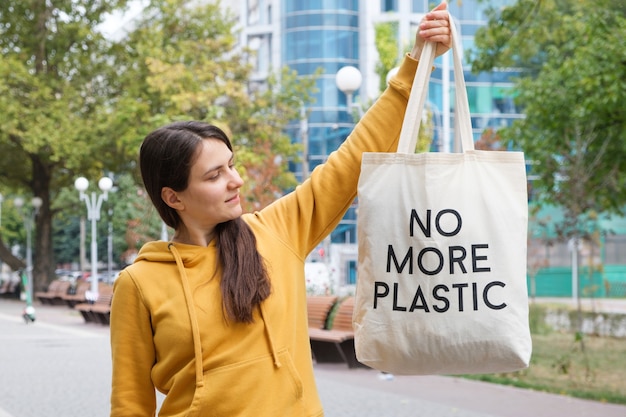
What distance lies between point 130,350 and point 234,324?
11.4 inches

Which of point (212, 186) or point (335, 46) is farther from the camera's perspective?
point (335, 46)

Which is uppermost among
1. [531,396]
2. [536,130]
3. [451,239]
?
[536,130]

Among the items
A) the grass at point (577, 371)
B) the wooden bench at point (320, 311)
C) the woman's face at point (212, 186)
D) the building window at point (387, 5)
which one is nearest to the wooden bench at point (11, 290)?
the building window at point (387, 5)

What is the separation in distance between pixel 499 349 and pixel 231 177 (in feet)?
2.57

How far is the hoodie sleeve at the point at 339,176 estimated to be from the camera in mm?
2732

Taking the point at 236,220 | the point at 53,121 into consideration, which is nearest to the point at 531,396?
the point at 236,220

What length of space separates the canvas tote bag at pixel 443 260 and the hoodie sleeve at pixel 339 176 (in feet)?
0.92

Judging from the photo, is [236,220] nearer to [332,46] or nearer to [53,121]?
[53,121]

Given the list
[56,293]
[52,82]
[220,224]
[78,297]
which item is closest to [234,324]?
[220,224]

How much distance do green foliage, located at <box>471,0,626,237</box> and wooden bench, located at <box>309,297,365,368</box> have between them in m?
3.73

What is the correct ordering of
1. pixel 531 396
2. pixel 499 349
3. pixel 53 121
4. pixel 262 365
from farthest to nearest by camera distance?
pixel 53 121 → pixel 531 396 → pixel 262 365 → pixel 499 349

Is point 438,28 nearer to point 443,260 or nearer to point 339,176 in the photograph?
point 339,176

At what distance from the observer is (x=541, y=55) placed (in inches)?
1601

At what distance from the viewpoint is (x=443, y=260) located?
236 centimetres
